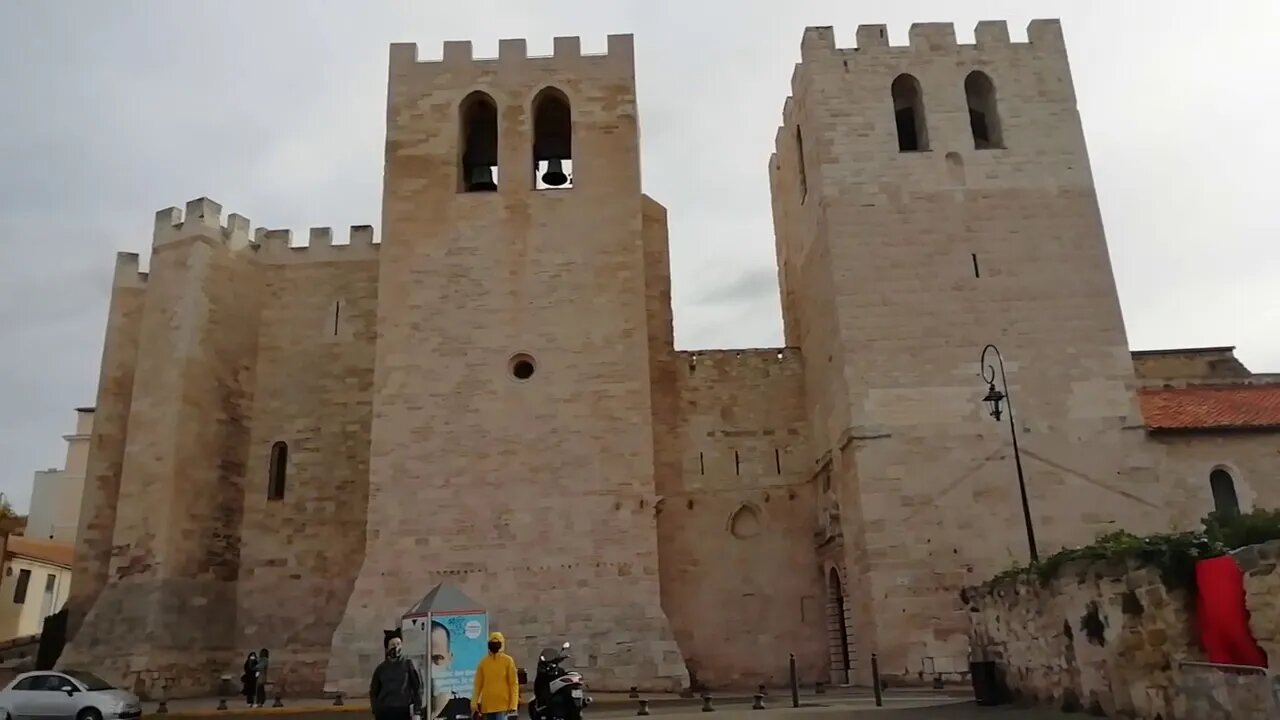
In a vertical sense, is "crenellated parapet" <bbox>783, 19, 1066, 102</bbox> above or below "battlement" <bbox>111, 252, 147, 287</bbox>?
above

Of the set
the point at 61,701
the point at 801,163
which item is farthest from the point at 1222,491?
the point at 61,701

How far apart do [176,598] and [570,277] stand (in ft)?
30.4

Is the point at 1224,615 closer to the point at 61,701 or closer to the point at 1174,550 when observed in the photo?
the point at 1174,550

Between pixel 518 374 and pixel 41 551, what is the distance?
23.5m

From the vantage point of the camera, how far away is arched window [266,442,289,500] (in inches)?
737

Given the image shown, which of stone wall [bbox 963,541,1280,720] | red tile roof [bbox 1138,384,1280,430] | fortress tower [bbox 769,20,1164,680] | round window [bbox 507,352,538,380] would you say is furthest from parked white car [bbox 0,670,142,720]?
red tile roof [bbox 1138,384,1280,430]

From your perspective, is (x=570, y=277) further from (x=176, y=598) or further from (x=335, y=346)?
(x=176, y=598)

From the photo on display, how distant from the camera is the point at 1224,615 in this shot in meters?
7.47

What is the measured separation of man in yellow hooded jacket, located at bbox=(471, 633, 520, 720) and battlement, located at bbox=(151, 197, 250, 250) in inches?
590

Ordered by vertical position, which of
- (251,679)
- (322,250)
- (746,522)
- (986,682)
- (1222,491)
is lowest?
(986,682)

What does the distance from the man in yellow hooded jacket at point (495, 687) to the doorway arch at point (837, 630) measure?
9948 millimetres

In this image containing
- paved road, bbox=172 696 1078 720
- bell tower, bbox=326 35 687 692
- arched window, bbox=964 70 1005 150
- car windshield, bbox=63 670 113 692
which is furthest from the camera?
arched window, bbox=964 70 1005 150

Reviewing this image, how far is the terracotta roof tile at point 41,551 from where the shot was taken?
29219 millimetres

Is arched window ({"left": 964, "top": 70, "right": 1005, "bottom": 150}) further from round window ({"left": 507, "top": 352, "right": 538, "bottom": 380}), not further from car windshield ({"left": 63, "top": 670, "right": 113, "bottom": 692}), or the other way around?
car windshield ({"left": 63, "top": 670, "right": 113, "bottom": 692})
